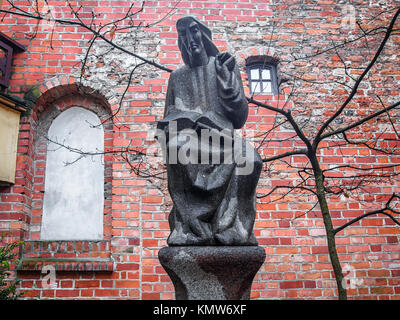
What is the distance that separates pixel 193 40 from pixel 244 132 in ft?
7.26

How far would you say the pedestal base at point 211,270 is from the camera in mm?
2098

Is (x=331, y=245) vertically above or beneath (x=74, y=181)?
beneath

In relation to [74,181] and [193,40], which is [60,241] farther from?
[193,40]

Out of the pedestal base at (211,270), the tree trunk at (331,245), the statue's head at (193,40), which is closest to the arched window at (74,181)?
the statue's head at (193,40)

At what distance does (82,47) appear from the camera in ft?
16.4

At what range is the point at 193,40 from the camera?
272 centimetres

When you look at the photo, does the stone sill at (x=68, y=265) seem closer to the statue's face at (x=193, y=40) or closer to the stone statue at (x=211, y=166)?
the stone statue at (x=211, y=166)

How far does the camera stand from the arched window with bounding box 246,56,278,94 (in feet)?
16.9

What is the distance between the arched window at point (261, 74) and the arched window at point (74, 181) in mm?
2073

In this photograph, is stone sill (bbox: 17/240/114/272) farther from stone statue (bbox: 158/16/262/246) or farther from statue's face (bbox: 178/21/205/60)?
statue's face (bbox: 178/21/205/60)

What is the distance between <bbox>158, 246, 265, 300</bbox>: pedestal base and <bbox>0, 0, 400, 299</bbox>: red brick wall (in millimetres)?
1943

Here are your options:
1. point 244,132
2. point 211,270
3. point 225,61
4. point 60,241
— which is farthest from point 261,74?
point 211,270

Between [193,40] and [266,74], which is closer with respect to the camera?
[193,40]

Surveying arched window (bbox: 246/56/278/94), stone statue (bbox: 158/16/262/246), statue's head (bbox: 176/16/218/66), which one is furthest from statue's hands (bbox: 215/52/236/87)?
arched window (bbox: 246/56/278/94)
